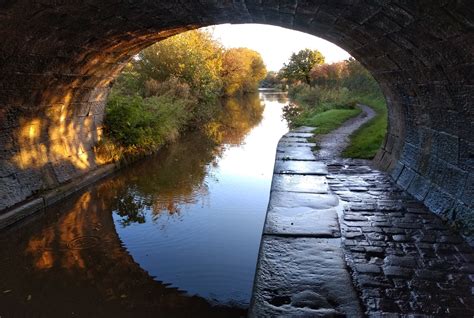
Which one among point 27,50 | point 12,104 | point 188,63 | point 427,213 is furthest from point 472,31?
point 188,63

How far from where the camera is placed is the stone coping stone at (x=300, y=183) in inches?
257

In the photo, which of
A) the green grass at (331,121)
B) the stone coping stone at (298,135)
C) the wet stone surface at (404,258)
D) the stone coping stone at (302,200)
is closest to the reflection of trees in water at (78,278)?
the wet stone surface at (404,258)

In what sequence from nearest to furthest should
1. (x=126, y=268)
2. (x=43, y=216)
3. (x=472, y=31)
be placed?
(x=472, y=31), (x=126, y=268), (x=43, y=216)

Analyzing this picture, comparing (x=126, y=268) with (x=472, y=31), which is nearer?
(x=472, y=31)

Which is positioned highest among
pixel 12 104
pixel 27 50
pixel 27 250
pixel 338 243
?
pixel 27 50

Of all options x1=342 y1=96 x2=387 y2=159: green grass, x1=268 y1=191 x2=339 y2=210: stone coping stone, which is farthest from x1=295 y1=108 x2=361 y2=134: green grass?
x1=268 y1=191 x2=339 y2=210: stone coping stone

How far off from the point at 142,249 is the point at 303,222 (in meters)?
2.21

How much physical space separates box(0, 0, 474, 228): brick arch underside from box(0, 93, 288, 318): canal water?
113 cm

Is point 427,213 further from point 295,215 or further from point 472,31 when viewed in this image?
point 472,31

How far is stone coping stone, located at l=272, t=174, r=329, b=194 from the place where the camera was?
654cm

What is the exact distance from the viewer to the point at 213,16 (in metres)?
6.39

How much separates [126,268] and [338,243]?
250 cm

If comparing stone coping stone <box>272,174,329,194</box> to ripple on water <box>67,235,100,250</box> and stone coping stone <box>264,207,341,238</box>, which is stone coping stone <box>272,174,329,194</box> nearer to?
stone coping stone <box>264,207,341,238</box>

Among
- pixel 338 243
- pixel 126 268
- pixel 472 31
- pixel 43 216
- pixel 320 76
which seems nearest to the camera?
pixel 472 31
